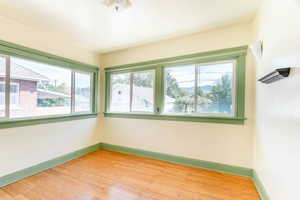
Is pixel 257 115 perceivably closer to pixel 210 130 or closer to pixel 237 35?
pixel 210 130

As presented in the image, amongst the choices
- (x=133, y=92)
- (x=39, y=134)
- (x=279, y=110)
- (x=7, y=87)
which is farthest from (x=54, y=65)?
(x=279, y=110)

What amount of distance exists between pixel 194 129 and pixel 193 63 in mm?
1203

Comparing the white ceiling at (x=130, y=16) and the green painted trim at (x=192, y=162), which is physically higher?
the white ceiling at (x=130, y=16)

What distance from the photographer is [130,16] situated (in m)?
2.03

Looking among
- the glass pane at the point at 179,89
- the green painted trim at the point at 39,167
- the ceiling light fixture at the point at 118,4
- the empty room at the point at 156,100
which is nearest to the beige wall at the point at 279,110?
the empty room at the point at 156,100

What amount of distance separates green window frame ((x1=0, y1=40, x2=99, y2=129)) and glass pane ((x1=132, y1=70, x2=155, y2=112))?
3.33 feet

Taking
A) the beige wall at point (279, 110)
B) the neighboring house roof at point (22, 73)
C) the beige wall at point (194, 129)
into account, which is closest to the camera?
the beige wall at point (279, 110)

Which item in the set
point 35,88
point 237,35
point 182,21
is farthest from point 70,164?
point 237,35

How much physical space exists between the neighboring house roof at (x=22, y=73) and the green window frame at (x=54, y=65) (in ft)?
0.20

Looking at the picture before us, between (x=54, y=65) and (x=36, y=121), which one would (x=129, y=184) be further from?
(x=54, y=65)

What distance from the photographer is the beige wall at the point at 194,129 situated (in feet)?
7.27

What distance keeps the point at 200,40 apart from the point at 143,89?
1.48m

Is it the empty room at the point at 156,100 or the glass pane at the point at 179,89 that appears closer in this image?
the empty room at the point at 156,100

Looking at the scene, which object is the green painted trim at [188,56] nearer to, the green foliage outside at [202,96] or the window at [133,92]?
the window at [133,92]
